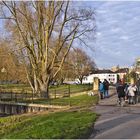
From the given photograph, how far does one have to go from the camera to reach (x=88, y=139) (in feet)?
46.3

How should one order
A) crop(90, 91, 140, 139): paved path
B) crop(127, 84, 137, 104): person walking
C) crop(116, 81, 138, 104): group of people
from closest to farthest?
1. crop(90, 91, 140, 139): paved path
2. crop(116, 81, 138, 104): group of people
3. crop(127, 84, 137, 104): person walking

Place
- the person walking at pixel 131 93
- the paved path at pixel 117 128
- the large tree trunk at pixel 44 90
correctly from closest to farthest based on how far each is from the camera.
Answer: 1. the paved path at pixel 117 128
2. the person walking at pixel 131 93
3. the large tree trunk at pixel 44 90

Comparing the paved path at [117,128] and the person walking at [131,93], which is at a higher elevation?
the person walking at [131,93]

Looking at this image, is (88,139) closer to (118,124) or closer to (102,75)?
(118,124)

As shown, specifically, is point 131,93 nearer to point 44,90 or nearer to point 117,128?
point 117,128

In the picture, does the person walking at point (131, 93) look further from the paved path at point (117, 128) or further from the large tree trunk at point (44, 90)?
the large tree trunk at point (44, 90)

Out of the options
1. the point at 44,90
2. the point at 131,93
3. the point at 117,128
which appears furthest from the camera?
the point at 44,90

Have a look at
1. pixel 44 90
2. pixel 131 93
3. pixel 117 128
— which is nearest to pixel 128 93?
pixel 131 93

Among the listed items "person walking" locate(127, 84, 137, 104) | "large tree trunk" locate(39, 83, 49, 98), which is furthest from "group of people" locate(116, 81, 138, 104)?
"large tree trunk" locate(39, 83, 49, 98)

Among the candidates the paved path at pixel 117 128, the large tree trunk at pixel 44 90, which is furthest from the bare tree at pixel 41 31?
the paved path at pixel 117 128

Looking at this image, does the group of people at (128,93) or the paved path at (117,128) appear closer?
the paved path at (117,128)

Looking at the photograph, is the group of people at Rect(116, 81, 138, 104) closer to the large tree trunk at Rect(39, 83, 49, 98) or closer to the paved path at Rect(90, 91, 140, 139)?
the paved path at Rect(90, 91, 140, 139)

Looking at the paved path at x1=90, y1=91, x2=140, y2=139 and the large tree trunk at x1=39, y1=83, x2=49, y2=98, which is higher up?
the large tree trunk at x1=39, y1=83, x2=49, y2=98

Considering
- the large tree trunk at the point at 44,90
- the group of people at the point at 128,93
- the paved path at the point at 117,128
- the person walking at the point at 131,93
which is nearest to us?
the paved path at the point at 117,128
